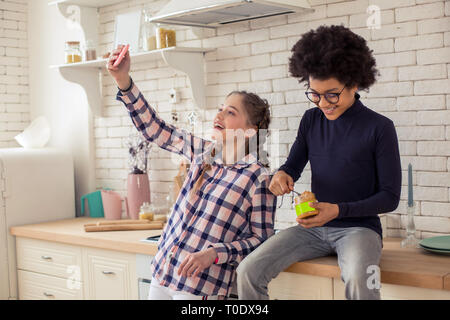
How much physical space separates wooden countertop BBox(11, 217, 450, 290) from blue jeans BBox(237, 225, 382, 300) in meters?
0.06

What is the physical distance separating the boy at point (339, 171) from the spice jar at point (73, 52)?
1872 millimetres

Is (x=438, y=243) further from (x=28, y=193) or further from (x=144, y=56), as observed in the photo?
(x=28, y=193)

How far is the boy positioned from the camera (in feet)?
7.17

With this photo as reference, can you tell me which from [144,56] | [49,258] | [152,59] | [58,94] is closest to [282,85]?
[144,56]

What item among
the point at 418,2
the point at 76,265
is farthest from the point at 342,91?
the point at 76,265

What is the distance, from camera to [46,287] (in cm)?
356

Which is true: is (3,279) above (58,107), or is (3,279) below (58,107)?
below

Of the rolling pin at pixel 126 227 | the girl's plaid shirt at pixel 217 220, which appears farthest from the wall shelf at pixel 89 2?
the girl's plaid shirt at pixel 217 220

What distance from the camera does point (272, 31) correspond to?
3.17m

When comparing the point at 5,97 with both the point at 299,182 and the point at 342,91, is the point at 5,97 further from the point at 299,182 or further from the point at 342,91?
the point at 342,91

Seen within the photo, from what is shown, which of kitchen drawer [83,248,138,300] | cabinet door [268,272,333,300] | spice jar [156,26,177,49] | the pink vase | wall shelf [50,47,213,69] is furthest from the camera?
the pink vase

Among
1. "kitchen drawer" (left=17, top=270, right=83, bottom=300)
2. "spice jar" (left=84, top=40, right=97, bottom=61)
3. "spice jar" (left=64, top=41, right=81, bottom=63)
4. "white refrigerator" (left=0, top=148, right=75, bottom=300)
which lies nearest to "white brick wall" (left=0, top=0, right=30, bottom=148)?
"white refrigerator" (left=0, top=148, right=75, bottom=300)

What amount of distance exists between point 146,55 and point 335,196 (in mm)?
1511

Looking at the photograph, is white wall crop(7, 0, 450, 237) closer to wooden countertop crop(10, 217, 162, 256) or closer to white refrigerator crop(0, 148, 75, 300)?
white refrigerator crop(0, 148, 75, 300)
